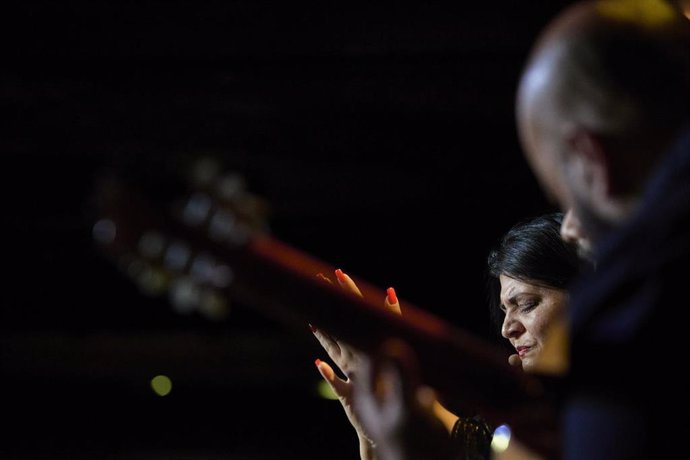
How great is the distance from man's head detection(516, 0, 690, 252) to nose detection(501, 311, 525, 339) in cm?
160

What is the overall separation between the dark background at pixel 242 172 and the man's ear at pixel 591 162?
2237 millimetres

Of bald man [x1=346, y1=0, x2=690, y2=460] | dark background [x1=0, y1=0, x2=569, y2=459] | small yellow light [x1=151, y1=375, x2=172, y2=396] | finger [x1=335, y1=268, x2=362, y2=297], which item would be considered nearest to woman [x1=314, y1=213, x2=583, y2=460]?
dark background [x1=0, y1=0, x2=569, y2=459]

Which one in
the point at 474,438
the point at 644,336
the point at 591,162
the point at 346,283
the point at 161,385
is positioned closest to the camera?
the point at 644,336

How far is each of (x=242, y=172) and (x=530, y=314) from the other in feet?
8.25

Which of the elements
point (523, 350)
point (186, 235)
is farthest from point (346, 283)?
point (523, 350)

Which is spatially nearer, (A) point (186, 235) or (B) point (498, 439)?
(A) point (186, 235)

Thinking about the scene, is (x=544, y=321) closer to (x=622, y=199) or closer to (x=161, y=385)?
(x=622, y=199)

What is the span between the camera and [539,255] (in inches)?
111

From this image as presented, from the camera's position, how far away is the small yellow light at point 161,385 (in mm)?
5898

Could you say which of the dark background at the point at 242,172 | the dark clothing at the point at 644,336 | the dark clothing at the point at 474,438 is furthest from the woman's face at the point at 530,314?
the dark clothing at the point at 644,336

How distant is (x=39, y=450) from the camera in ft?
19.0

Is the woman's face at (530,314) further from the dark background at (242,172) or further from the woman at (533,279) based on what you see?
the dark background at (242,172)

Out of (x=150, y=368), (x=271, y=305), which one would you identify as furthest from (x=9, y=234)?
(x=271, y=305)

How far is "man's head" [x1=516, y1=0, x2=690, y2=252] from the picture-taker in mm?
1150
